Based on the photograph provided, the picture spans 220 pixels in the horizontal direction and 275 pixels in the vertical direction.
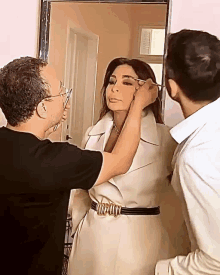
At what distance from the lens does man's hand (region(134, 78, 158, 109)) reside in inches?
57.2

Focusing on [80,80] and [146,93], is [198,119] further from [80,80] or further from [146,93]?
[80,80]

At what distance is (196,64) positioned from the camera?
1.10 metres

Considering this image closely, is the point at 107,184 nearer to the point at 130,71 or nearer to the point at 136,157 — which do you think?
the point at 136,157

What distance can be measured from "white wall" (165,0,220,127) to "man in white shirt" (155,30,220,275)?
0.59 metres

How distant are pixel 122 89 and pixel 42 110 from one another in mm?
378

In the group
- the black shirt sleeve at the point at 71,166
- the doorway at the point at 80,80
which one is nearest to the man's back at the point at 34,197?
the black shirt sleeve at the point at 71,166

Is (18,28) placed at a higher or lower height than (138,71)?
higher

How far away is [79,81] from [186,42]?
848 mm

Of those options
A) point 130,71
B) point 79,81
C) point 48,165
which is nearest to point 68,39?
point 79,81

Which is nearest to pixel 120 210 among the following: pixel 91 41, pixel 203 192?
pixel 203 192

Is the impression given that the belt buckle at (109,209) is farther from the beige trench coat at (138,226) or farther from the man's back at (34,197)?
the man's back at (34,197)

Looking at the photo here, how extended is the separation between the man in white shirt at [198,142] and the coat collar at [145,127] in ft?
1.04

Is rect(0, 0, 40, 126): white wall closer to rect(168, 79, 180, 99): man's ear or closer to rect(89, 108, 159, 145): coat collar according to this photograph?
rect(89, 108, 159, 145): coat collar

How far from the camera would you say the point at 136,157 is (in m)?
1.50
